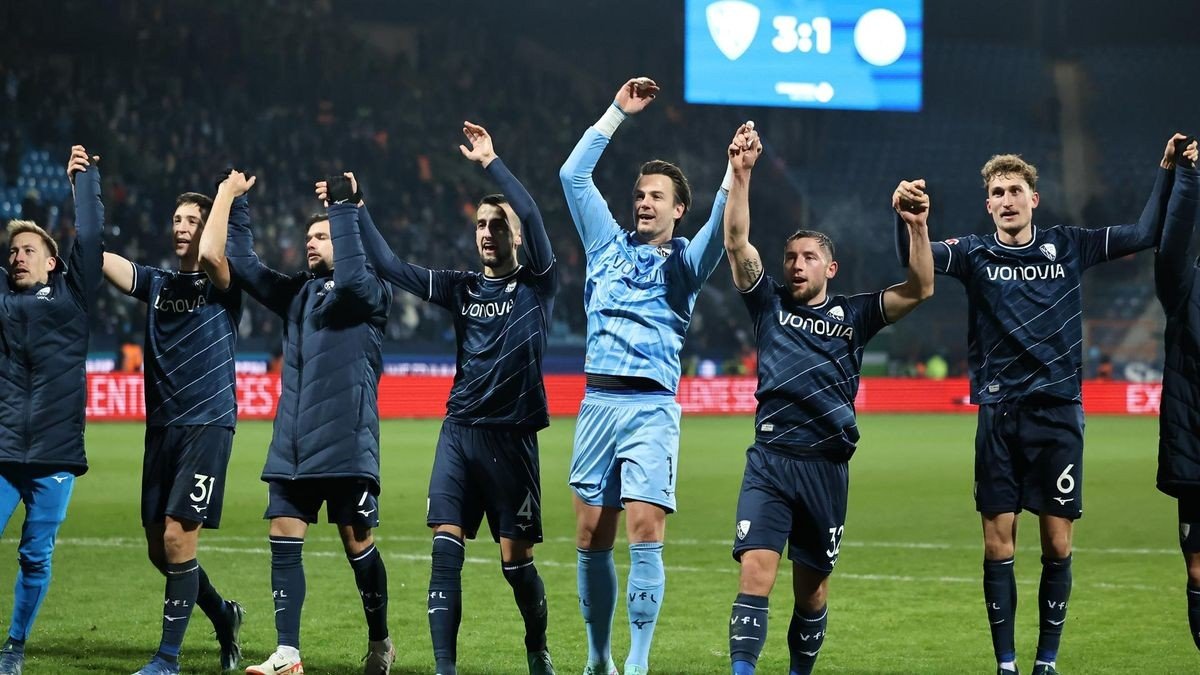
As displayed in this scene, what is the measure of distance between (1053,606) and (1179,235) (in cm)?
186

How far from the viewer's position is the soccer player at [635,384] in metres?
6.14

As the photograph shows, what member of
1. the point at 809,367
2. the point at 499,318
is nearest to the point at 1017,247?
the point at 809,367

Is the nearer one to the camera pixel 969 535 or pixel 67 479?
pixel 67 479

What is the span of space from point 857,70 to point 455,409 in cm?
2483

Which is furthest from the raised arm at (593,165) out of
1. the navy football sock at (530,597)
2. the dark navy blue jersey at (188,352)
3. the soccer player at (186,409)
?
the dark navy blue jersey at (188,352)

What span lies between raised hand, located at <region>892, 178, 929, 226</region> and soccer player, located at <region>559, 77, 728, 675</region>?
0.78 metres

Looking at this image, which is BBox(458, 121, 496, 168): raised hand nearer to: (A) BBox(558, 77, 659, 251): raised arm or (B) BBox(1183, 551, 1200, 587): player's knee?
(A) BBox(558, 77, 659, 251): raised arm

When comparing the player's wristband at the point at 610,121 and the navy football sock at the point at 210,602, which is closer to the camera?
A: the player's wristband at the point at 610,121

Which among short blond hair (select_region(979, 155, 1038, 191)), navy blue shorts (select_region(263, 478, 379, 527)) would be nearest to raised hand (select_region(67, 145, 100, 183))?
navy blue shorts (select_region(263, 478, 379, 527))

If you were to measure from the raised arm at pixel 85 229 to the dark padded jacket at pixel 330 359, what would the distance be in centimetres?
64

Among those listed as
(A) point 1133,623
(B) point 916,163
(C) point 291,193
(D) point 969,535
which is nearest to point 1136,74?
(B) point 916,163

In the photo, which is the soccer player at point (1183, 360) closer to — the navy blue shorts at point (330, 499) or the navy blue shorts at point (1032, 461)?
the navy blue shorts at point (1032, 461)

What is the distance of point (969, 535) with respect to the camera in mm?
12555

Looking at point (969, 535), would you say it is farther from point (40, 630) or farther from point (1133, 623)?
point (40, 630)
